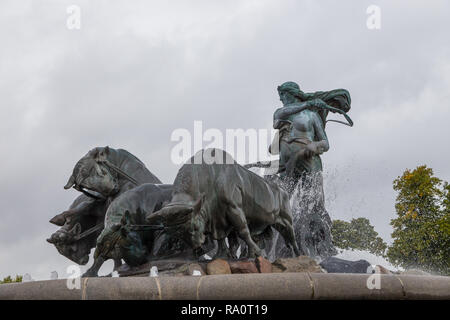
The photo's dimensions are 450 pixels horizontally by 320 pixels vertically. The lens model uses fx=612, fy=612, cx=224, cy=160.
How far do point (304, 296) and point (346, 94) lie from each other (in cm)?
703

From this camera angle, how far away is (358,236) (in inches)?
1206

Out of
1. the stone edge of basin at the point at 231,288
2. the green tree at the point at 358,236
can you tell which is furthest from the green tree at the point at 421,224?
the stone edge of basin at the point at 231,288

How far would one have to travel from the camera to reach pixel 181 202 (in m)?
6.79

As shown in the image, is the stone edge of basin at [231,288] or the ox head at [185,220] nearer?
the stone edge of basin at [231,288]

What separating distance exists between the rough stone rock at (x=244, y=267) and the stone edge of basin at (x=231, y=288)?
128cm

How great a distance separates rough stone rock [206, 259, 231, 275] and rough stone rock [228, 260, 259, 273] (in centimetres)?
6

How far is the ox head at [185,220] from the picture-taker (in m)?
6.67

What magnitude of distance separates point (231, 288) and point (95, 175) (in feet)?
11.4

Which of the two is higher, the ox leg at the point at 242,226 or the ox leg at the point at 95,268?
the ox leg at the point at 242,226

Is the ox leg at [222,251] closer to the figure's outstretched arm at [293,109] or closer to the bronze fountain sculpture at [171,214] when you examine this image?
the bronze fountain sculpture at [171,214]

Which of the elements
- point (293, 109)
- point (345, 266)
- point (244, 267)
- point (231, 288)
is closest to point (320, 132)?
point (293, 109)

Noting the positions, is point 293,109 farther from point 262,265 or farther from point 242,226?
point 262,265
